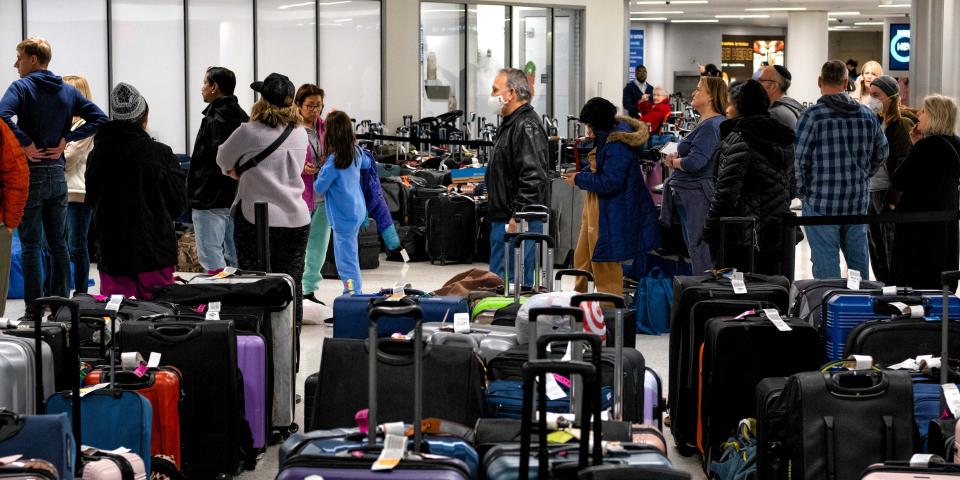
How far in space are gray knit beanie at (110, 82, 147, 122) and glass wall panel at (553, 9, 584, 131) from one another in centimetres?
1528

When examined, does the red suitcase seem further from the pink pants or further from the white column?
the white column

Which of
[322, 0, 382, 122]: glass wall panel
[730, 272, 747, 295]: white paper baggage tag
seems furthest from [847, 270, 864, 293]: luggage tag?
[322, 0, 382, 122]: glass wall panel

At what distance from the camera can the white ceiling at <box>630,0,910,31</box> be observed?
2723 cm

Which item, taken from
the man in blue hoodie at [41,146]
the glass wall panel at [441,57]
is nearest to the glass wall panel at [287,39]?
the glass wall panel at [441,57]

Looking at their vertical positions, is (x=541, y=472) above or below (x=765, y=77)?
below

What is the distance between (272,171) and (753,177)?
7.56 feet

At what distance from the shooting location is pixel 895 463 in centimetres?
295

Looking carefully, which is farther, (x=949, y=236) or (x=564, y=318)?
(x=949, y=236)

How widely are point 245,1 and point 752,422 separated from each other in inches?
526

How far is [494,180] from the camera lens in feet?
22.5

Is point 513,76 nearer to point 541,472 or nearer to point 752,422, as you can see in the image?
point 752,422

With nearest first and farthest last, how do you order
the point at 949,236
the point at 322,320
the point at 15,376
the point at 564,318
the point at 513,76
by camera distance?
the point at 15,376 < the point at 564,318 < the point at 513,76 < the point at 949,236 < the point at 322,320

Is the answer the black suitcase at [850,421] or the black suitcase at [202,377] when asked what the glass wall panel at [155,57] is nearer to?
the black suitcase at [202,377]

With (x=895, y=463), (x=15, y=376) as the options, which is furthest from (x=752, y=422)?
(x=15, y=376)
